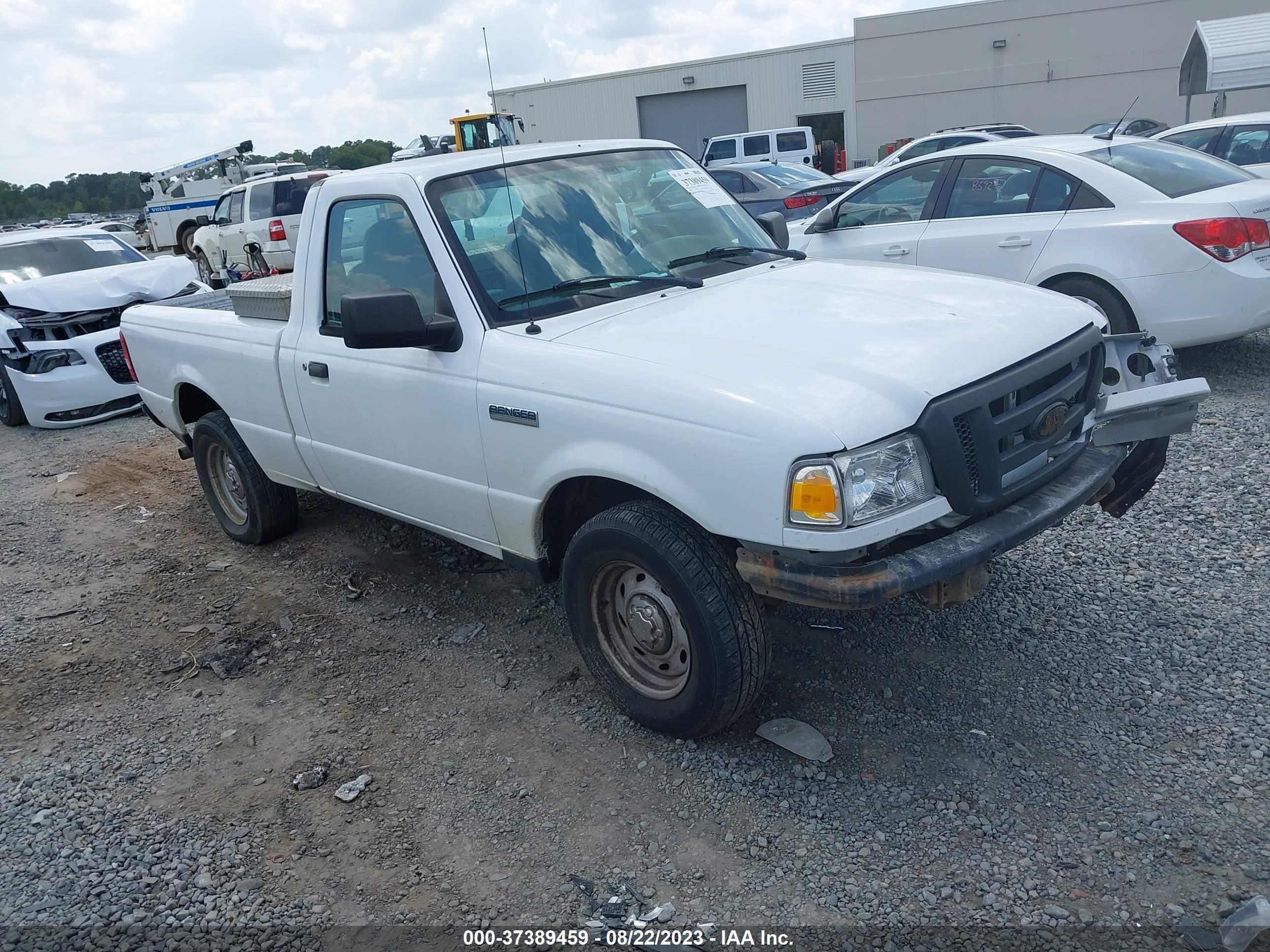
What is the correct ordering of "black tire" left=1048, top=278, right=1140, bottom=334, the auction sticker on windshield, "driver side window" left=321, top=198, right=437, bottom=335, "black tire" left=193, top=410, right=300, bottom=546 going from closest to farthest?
"driver side window" left=321, top=198, right=437, bottom=335
the auction sticker on windshield
"black tire" left=193, top=410, right=300, bottom=546
"black tire" left=1048, top=278, right=1140, bottom=334

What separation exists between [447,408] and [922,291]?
6.09 feet

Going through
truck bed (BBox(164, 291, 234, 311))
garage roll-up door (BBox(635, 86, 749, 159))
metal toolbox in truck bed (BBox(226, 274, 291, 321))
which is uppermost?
garage roll-up door (BBox(635, 86, 749, 159))

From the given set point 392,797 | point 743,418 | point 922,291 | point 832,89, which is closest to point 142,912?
point 392,797

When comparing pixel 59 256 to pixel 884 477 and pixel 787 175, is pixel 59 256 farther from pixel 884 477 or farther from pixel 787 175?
pixel 884 477

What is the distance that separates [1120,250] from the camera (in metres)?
6.26

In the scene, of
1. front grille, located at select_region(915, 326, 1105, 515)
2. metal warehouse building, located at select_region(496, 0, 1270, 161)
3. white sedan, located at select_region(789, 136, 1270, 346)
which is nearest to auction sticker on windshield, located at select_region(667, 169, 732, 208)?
front grille, located at select_region(915, 326, 1105, 515)

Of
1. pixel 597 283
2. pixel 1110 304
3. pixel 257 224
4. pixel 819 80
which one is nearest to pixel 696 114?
pixel 819 80

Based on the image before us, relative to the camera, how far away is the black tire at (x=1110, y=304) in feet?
→ 20.8

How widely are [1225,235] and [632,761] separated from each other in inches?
203

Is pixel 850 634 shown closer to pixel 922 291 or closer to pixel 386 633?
pixel 922 291

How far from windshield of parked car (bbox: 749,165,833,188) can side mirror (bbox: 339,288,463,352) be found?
38.6ft

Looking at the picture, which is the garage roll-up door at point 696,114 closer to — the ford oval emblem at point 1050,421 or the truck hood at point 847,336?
the truck hood at point 847,336

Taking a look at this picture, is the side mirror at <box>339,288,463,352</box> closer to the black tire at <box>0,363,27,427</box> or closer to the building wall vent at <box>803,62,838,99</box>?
the black tire at <box>0,363,27,427</box>

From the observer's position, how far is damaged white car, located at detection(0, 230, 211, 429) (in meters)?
9.04
